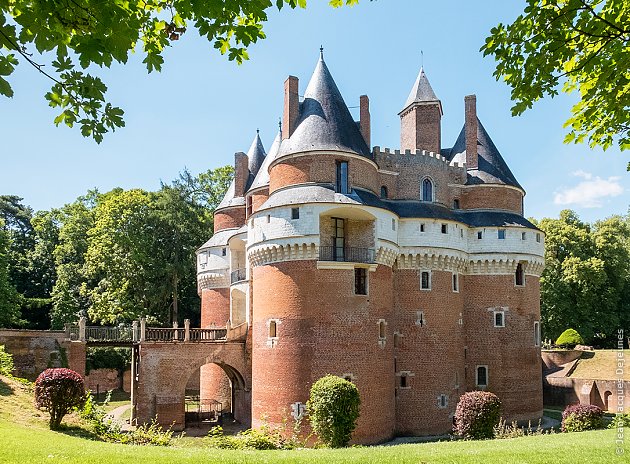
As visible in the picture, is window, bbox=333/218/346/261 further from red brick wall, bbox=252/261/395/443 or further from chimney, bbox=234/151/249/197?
chimney, bbox=234/151/249/197

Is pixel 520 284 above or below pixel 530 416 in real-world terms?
above

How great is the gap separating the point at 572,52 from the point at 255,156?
34.8m

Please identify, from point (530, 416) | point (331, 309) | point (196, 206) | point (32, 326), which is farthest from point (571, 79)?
point (32, 326)

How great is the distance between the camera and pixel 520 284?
32.3 meters

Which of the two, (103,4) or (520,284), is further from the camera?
(520,284)

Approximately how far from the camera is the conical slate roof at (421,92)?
3297 centimetres

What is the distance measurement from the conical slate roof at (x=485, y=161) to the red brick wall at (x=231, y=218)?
14138 millimetres

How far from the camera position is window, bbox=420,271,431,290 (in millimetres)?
29562

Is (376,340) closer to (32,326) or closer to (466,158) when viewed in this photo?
(466,158)

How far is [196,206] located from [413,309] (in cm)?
2883

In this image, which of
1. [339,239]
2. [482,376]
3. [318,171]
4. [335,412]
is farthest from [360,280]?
[482,376]

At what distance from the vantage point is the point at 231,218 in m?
39.5

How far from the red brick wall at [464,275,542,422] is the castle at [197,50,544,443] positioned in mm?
71

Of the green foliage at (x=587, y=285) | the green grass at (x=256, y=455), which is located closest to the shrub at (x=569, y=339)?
the green foliage at (x=587, y=285)
